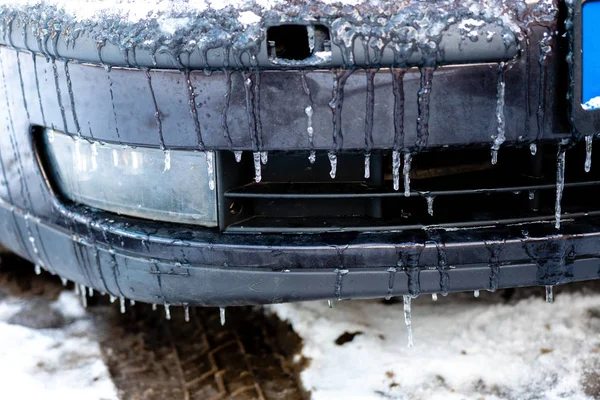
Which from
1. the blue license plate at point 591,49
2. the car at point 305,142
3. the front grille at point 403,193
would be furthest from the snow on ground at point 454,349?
the blue license plate at point 591,49

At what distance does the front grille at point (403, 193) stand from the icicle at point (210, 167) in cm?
3

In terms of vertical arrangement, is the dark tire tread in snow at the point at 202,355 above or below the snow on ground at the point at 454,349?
below

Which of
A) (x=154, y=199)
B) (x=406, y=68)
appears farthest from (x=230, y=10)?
(x=154, y=199)

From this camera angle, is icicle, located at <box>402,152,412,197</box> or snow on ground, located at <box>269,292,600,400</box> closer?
icicle, located at <box>402,152,412,197</box>

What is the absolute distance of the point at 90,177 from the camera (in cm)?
190

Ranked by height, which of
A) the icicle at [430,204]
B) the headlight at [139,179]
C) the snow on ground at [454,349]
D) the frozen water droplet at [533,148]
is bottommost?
the snow on ground at [454,349]

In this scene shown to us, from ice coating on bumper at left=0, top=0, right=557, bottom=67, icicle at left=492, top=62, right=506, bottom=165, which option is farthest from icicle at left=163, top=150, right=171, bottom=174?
icicle at left=492, top=62, right=506, bottom=165


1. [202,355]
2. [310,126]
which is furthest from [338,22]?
[202,355]

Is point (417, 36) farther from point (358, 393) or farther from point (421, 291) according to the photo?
point (358, 393)

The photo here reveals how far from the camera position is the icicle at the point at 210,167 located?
169 cm

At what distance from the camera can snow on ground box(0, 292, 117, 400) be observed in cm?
207

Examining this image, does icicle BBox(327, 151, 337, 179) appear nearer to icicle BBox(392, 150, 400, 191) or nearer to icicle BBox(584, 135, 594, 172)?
icicle BBox(392, 150, 400, 191)

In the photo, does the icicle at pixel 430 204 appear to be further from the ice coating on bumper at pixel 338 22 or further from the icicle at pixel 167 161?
the icicle at pixel 167 161

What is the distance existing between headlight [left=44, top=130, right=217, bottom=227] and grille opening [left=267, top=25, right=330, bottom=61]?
31cm
